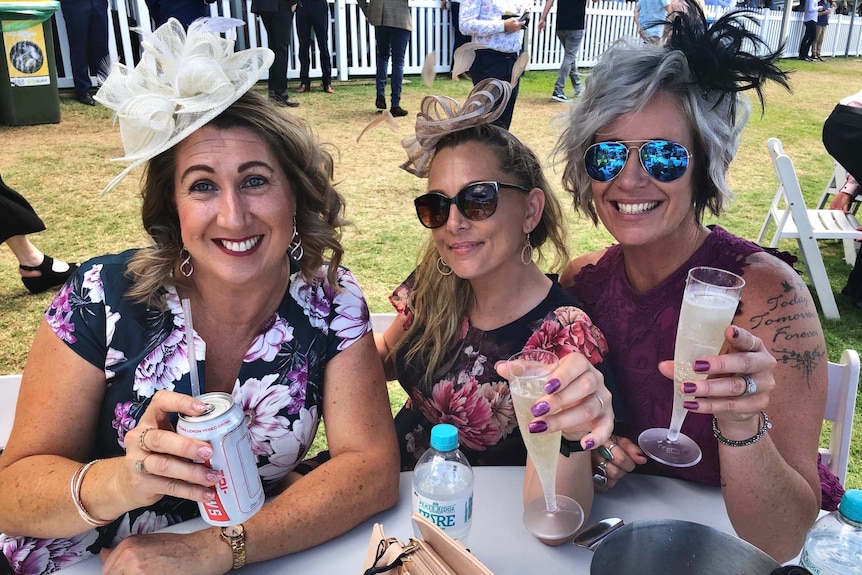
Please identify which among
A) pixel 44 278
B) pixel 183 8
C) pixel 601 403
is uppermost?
pixel 183 8

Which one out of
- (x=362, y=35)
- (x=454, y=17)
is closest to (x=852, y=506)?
(x=454, y=17)

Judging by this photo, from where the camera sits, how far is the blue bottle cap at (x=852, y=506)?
3.59ft

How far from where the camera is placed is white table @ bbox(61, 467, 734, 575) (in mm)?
1393

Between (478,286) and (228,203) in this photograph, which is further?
(478,286)

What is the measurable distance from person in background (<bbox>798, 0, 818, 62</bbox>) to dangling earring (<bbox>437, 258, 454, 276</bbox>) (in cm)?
2395

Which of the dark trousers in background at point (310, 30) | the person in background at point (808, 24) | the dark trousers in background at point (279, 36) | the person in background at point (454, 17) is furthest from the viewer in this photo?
the person in background at point (808, 24)

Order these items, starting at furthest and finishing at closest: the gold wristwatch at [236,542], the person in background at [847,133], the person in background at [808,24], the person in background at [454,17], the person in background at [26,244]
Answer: the person in background at [808,24]
the person in background at [454,17]
the person in background at [26,244]
the person in background at [847,133]
the gold wristwatch at [236,542]

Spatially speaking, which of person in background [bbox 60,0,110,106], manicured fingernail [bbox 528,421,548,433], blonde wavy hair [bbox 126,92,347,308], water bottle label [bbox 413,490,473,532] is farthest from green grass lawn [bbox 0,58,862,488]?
water bottle label [bbox 413,490,473,532]

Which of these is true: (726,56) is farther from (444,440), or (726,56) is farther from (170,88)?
(170,88)

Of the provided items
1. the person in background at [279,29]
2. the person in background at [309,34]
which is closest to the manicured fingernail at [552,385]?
the person in background at [279,29]

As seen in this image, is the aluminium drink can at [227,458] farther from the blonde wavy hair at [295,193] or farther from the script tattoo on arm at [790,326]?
the script tattoo on arm at [790,326]

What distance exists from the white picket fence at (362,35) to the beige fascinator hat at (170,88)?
6.84 m

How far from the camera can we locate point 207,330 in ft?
6.19

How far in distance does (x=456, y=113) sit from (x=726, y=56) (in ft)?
2.67
